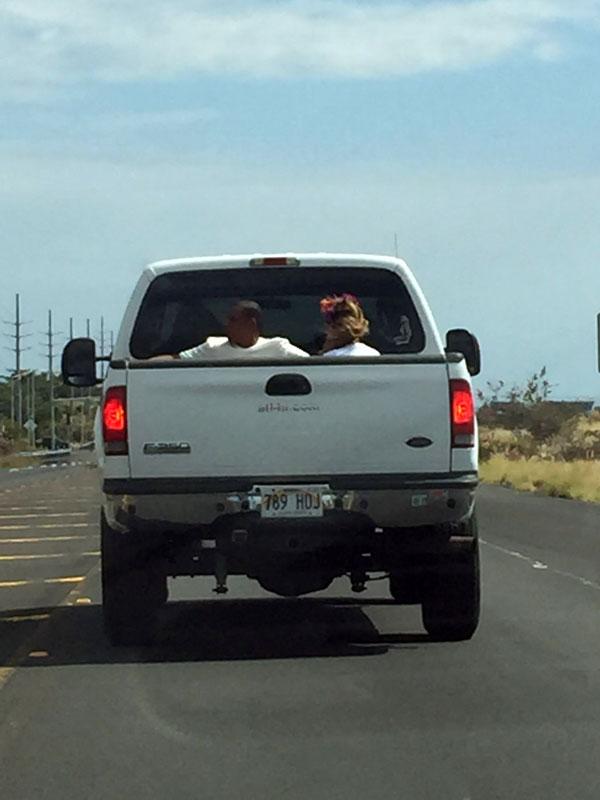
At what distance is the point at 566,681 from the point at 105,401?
10.3ft

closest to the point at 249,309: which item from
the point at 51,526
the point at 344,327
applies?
the point at 344,327

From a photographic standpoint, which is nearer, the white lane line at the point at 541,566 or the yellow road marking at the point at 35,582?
the white lane line at the point at 541,566

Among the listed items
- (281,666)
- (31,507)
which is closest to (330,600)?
(281,666)

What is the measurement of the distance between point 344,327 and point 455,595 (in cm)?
186

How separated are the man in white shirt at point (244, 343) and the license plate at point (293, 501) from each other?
1.11 metres

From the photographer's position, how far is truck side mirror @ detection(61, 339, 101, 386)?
1328 centimetres

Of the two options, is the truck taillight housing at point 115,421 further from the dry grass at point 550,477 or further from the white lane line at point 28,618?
the dry grass at point 550,477

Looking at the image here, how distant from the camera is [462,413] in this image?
11.6 meters

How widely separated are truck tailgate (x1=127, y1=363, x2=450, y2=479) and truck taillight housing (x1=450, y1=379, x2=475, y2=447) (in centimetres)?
5

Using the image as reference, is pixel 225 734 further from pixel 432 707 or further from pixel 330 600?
pixel 330 600

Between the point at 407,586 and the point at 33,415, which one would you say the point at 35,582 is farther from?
the point at 33,415

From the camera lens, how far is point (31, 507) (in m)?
36.7

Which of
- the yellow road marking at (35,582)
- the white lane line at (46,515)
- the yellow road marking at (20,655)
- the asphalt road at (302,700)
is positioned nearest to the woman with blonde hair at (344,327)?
the asphalt road at (302,700)

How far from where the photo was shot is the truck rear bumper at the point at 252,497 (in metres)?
11.6
